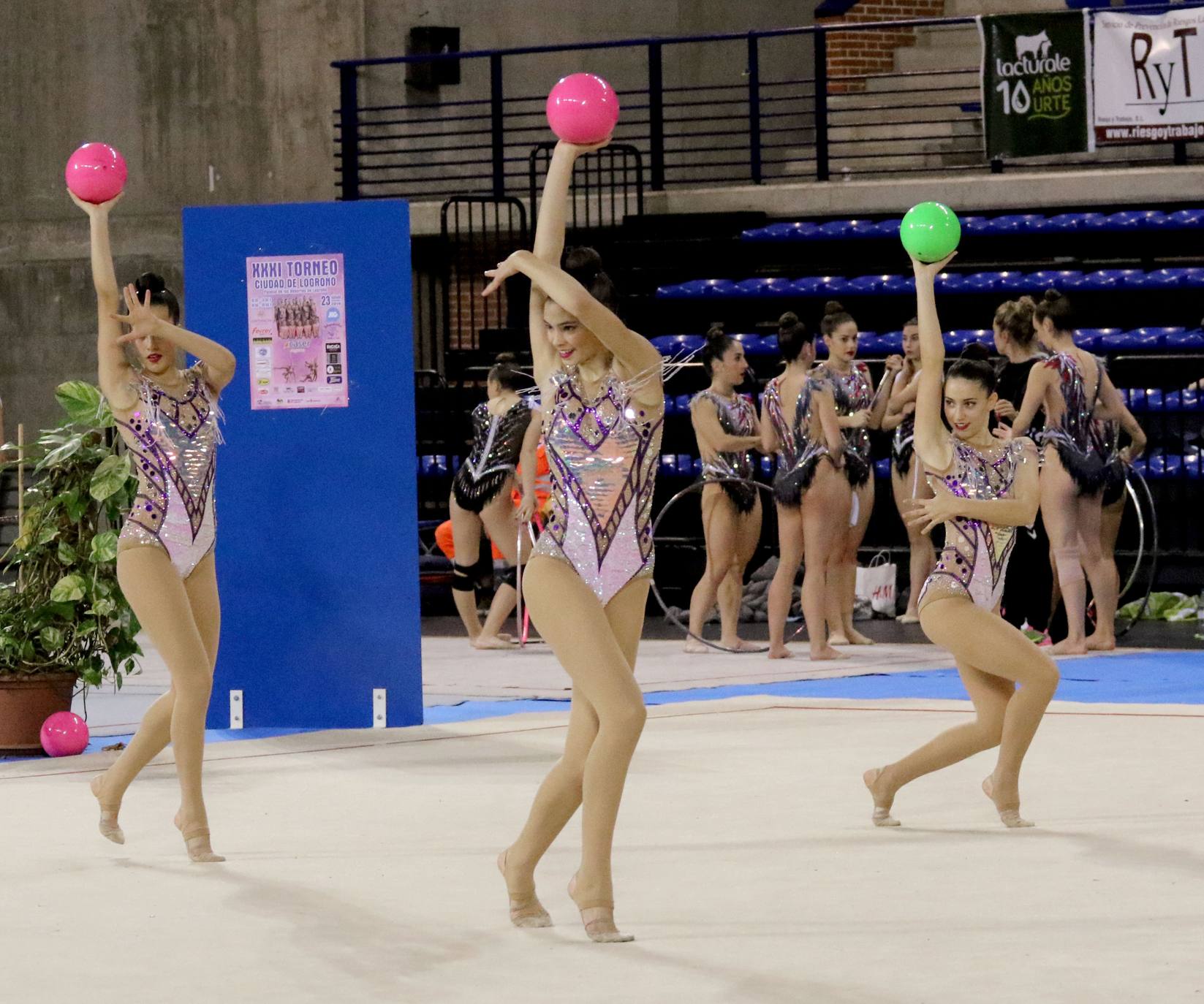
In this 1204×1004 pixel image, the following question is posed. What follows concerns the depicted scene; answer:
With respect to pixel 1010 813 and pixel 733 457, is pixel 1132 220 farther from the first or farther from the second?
pixel 1010 813

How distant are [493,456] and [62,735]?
14.9 ft

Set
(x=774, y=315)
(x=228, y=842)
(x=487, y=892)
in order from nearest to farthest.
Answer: (x=487, y=892)
(x=228, y=842)
(x=774, y=315)

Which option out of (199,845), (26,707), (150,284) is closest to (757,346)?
(26,707)

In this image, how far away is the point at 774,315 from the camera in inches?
633

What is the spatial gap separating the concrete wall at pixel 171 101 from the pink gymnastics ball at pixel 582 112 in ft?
42.7

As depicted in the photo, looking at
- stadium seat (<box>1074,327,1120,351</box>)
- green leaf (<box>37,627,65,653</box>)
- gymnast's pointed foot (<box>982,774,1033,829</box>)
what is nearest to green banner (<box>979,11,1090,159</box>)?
stadium seat (<box>1074,327,1120,351</box>)

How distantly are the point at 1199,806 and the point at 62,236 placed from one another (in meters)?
13.9

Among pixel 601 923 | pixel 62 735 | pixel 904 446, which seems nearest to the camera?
pixel 601 923

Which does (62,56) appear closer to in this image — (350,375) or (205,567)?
(350,375)

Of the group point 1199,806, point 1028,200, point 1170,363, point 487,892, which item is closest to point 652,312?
point 1028,200

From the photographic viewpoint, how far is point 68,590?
7941 mm

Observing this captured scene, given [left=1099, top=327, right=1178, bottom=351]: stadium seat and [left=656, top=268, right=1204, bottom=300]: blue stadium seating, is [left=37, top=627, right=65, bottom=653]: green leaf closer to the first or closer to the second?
[left=1099, top=327, right=1178, bottom=351]: stadium seat

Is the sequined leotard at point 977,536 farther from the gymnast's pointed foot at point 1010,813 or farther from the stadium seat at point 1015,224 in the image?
the stadium seat at point 1015,224

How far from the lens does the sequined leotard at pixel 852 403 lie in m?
11.2
